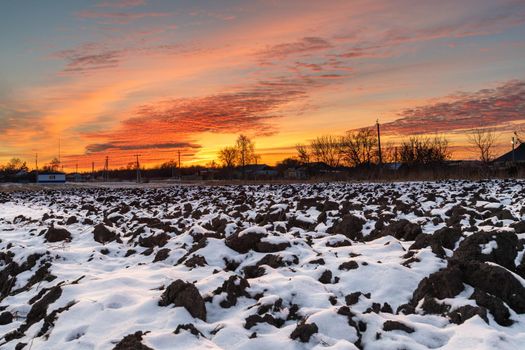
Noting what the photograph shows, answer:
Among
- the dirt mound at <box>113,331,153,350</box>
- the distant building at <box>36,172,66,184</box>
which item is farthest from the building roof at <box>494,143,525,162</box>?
the distant building at <box>36,172,66,184</box>

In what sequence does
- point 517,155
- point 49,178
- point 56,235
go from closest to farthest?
1. point 56,235
2. point 517,155
3. point 49,178

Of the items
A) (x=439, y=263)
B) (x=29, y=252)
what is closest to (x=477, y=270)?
(x=439, y=263)

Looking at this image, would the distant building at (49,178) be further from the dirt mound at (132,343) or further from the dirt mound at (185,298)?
the dirt mound at (132,343)

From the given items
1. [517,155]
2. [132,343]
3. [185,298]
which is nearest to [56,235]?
[185,298]

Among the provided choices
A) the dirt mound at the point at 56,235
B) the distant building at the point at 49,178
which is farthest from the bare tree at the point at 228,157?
the dirt mound at the point at 56,235

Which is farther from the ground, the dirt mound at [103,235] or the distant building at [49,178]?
the distant building at [49,178]

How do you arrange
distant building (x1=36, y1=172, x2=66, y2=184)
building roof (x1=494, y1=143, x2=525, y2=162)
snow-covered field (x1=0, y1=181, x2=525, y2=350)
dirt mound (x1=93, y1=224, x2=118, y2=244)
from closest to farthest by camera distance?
snow-covered field (x1=0, y1=181, x2=525, y2=350) → dirt mound (x1=93, y1=224, x2=118, y2=244) → building roof (x1=494, y1=143, x2=525, y2=162) → distant building (x1=36, y1=172, x2=66, y2=184)

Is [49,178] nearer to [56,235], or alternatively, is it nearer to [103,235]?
[56,235]

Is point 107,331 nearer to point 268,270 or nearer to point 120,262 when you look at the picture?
point 268,270

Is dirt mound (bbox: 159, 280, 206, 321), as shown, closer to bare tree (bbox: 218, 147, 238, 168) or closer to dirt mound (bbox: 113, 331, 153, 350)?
dirt mound (bbox: 113, 331, 153, 350)

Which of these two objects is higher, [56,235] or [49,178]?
[49,178]

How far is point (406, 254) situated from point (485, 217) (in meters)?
3.68

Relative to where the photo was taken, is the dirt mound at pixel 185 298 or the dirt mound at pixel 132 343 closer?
the dirt mound at pixel 132 343

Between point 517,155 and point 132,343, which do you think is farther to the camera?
point 517,155
